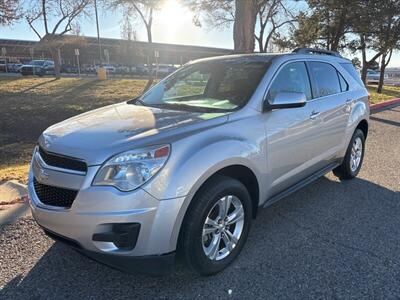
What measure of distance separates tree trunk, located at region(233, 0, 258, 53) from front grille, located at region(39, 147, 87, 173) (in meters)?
9.58

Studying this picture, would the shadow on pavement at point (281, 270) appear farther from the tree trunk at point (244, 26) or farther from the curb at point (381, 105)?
the curb at point (381, 105)

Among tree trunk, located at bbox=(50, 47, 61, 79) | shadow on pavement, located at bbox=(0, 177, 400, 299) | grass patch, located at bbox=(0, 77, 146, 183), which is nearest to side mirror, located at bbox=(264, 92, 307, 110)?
shadow on pavement, located at bbox=(0, 177, 400, 299)

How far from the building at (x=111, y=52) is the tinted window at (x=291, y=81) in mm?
55704

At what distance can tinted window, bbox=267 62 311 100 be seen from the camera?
12.6 feet

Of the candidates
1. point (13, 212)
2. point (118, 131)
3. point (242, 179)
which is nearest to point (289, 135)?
point (242, 179)

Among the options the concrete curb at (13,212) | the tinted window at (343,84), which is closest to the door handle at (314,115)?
the tinted window at (343,84)

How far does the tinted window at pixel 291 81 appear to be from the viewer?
3.84 meters

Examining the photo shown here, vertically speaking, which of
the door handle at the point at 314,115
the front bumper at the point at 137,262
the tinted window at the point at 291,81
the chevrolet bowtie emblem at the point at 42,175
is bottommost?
the front bumper at the point at 137,262

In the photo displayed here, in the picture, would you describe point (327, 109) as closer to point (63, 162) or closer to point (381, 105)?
point (63, 162)

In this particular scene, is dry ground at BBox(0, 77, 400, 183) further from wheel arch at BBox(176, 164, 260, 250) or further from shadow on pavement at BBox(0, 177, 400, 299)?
wheel arch at BBox(176, 164, 260, 250)

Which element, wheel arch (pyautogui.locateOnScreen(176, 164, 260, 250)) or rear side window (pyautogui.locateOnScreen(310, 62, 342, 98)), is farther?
rear side window (pyautogui.locateOnScreen(310, 62, 342, 98))

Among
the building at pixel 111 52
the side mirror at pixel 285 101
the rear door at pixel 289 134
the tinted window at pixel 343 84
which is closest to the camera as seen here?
→ the side mirror at pixel 285 101

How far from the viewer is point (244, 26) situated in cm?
1156

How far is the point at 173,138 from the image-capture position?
111 inches
